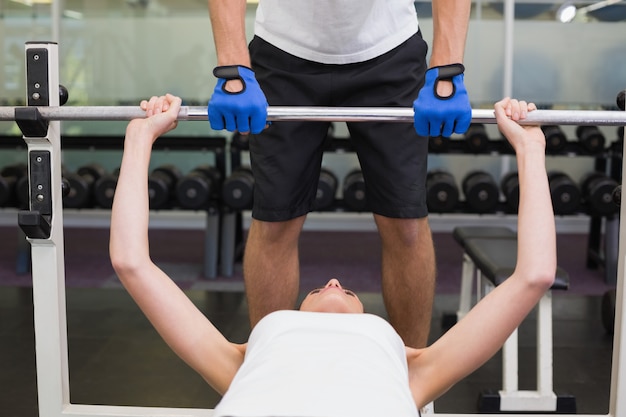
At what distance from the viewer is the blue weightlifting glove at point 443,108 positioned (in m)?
1.34

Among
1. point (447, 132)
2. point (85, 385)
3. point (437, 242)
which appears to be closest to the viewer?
point (447, 132)

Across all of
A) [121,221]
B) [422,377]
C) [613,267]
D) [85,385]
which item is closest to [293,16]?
[121,221]

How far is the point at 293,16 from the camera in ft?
5.39

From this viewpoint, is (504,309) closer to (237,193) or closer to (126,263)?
(126,263)

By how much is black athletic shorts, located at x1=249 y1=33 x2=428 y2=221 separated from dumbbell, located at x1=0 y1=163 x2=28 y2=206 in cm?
240

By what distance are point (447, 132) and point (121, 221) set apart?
0.64m

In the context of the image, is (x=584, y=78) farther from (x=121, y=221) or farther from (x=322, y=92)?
(x=121, y=221)

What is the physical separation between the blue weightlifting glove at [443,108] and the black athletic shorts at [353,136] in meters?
0.24

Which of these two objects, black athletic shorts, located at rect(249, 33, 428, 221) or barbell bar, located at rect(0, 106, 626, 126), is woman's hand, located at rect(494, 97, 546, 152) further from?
black athletic shorts, located at rect(249, 33, 428, 221)

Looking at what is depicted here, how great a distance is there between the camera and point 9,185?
3.66 m

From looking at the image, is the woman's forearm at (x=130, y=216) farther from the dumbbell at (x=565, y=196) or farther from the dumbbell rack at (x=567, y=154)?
the dumbbell at (x=565, y=196)

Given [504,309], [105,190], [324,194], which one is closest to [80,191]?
[105,190]

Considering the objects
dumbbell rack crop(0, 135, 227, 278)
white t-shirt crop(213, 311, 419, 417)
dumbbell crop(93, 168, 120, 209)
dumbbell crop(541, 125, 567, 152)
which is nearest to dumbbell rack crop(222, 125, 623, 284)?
dumbbell crop(541, 125, 567, 152)

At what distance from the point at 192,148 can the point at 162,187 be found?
11.9 inches
